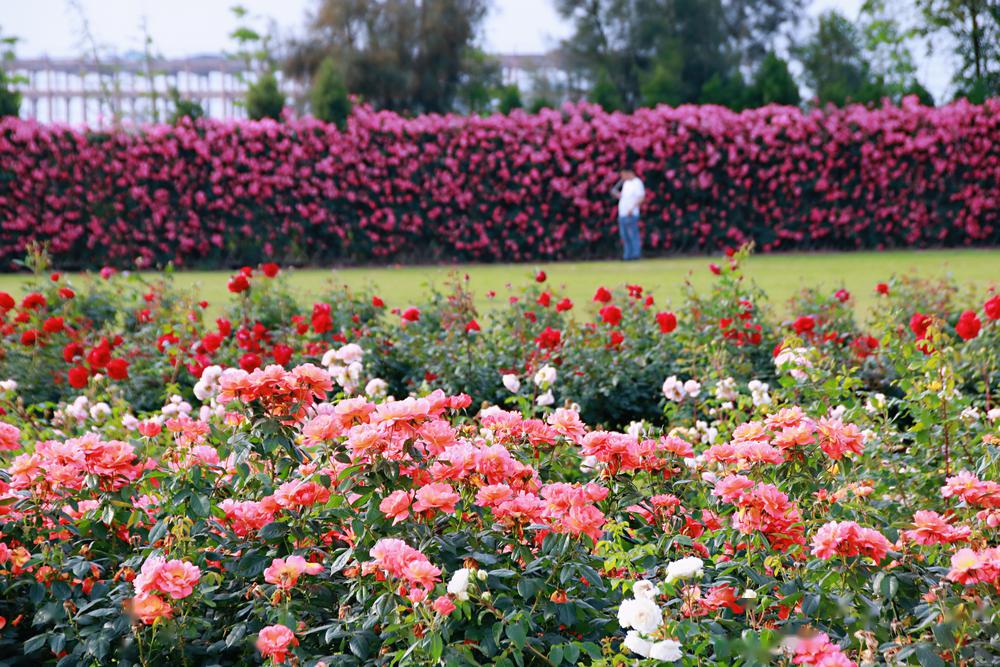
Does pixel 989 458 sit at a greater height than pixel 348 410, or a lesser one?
lesser

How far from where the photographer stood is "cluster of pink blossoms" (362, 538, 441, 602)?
1.50 metres

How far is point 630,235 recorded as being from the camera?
13.0 meters

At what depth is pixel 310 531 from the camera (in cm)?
192

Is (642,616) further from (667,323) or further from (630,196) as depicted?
(630,196)

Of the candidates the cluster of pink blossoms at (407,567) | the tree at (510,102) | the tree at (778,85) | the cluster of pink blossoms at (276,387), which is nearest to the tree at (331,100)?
the tree at (510,102)

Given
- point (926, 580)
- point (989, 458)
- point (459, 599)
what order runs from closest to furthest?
point (459, 599)
point (926, 580)
point (989, 458)

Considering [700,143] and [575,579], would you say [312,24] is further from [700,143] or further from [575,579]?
[575,579]

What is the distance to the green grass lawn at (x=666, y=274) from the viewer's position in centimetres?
987

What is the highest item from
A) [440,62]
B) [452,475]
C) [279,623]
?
[440,62]

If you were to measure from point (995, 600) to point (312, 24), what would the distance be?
23.0 meters

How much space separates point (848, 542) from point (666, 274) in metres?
10.1

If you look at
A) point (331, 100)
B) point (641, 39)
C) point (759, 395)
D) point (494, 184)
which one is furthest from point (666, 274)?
point (641, 39)

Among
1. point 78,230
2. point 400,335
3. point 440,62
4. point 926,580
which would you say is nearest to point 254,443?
point 926,580

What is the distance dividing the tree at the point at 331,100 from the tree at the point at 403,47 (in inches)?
302
